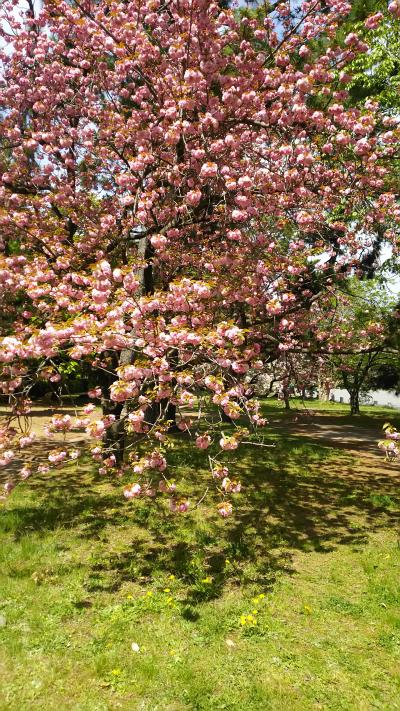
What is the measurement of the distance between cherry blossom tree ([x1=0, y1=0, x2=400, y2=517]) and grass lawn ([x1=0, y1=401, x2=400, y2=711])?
908 millimetres

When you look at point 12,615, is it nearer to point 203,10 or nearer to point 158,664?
point 158,664

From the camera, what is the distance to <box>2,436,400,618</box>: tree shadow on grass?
199 inches

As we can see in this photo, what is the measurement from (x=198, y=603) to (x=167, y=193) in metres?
6.11

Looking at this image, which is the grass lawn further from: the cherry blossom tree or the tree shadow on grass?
the cherry blossom tree

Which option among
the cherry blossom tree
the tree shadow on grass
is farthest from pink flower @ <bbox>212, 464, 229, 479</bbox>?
the tree shadow on grass

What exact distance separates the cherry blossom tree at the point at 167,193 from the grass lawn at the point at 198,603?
0.91 m

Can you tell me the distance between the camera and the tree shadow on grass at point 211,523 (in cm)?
504

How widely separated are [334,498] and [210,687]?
16.6 ft

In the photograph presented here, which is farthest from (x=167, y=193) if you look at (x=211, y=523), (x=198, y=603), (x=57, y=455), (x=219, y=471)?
(x=198, y=603)

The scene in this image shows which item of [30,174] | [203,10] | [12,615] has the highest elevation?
[203,10]

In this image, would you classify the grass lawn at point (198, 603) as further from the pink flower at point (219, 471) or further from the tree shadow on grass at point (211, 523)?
the pink flower at point (219, 471)

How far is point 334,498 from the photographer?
25.6 ft

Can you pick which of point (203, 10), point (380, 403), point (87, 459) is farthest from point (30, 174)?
point (380, 403)

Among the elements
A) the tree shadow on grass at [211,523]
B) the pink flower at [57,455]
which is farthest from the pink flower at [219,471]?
the pink flower at [57,455]
